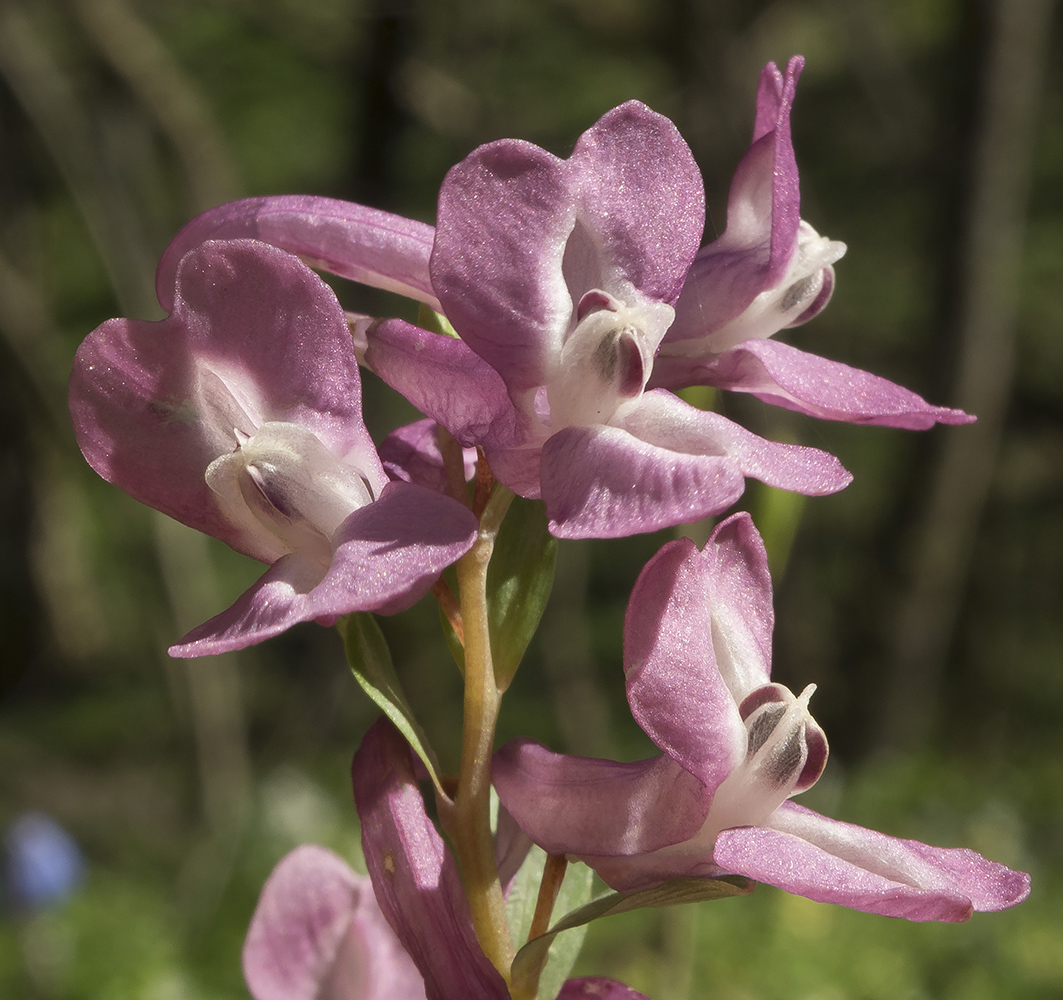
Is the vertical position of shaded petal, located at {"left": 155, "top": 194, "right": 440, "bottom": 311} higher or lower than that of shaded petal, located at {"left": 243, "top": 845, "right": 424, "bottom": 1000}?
higher

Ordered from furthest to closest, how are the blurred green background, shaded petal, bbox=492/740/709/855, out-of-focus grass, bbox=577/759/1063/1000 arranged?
1. the blurred green background
2. out-of-focus grass, bbox=577/759/1063/1000
3. shaded petal, bbox=492/740/709/855

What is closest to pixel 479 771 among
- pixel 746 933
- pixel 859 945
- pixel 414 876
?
pixel 414 876

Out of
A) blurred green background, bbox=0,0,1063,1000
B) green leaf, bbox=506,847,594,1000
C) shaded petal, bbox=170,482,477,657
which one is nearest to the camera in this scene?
shaded petal, bbox=170,482,477,657

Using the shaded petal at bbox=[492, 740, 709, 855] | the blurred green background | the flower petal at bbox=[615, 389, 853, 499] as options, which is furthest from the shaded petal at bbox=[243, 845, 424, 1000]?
the blurred green background

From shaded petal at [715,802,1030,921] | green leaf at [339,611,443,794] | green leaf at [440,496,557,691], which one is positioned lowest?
shaded petal at [715,802,1030,921]

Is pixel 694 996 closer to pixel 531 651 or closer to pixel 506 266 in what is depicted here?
pixel 506 266

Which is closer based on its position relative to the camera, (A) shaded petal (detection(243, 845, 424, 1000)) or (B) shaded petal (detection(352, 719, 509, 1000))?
(B) shaded petal (detection(352, 719, 509, 1000))

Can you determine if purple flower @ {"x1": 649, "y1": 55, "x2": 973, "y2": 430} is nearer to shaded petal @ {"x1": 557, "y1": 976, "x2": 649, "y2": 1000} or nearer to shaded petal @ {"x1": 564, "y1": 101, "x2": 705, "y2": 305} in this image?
shaded petal @ {"x1": 564, "y1": 101, "x2": 705, "y2": 305}

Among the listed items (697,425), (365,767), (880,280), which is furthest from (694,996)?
(880,280)
